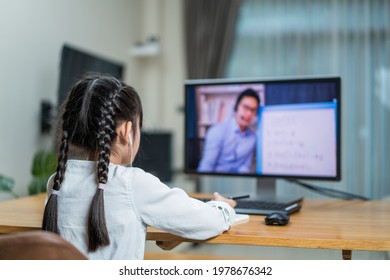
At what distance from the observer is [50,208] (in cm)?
112

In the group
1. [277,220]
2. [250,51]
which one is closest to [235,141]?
[277,220]

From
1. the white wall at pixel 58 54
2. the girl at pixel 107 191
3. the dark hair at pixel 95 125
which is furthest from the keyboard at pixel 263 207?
the white wall at pixel 58 54

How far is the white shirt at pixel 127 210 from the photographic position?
1.08 meters

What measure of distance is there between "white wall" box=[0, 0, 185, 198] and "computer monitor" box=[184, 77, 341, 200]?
125 cm

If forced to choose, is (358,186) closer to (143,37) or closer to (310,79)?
(143,37)

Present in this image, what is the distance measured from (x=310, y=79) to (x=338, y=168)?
1.04ft

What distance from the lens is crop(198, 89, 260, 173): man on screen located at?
171cm

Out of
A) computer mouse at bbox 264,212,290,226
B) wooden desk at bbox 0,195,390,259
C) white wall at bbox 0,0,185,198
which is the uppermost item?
white wall at bbox 0,0,185,198

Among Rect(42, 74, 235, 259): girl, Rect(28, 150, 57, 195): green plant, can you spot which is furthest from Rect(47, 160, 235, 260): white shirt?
Rect(28, 150, 57, 195): green plant

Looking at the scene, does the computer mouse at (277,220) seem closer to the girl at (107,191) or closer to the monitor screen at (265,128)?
the girl at (107,191)

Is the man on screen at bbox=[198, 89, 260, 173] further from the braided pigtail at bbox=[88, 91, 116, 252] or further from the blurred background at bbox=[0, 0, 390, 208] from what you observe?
the blurred background at bbox=[0, 0, 390, 208]

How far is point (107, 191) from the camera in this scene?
3.56ft

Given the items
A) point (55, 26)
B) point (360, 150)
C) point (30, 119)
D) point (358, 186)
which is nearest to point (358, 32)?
point (360, 150)

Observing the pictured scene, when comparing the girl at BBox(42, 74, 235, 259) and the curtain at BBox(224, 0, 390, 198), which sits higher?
the curtain at BBox(224, 0, 390, 198)
